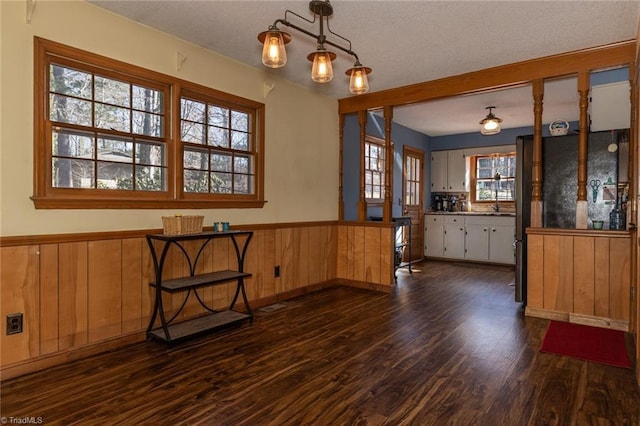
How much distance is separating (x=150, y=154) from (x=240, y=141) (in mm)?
1034

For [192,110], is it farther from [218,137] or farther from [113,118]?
[113,118]

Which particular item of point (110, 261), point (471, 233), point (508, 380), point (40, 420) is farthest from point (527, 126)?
point (40, 420)

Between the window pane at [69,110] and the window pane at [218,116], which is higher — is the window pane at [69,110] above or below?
below

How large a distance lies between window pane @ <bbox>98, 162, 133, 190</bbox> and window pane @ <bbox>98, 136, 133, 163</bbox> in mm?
47

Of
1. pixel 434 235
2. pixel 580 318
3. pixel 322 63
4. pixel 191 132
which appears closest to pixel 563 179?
pixel 580 318

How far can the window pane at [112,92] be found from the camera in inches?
116

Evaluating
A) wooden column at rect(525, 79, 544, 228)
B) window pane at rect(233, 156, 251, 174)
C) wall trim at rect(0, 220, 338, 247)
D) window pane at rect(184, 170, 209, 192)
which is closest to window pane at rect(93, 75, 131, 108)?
window pane at rect(184, 170, 209, 192)

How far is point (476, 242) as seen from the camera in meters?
7.04

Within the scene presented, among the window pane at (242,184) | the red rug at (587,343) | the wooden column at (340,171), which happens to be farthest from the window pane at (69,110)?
the red rug at (587,343)

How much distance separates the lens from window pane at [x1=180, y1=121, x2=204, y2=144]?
11.6ft

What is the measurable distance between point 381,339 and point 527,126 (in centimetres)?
563

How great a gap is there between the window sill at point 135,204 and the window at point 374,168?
101 inches

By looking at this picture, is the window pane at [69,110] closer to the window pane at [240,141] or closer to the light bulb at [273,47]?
the window pane at [240,141]

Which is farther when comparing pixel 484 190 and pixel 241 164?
pixel 484 190
